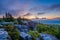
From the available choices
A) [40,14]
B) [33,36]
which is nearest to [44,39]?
[33,36]

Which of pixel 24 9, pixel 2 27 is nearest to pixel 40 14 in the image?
pixel 24 9

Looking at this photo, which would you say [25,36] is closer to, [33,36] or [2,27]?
[33,36]

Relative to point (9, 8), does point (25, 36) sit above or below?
below

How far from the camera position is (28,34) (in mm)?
2410

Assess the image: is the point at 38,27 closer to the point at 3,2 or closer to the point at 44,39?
the point at 44,39

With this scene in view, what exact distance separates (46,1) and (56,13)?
0.28m

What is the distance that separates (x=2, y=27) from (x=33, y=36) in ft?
1.65

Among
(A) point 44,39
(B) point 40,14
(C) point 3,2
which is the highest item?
(C) point 3,2

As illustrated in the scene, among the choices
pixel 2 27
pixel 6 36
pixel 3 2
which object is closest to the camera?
pixel 6 36

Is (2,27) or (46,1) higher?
(46,1)

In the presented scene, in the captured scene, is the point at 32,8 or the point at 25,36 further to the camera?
the point at 32,8

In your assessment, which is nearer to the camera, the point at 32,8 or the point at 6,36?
the point at 6,36

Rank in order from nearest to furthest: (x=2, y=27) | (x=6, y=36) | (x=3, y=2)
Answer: (x=6, y=36) → (x=2, y=27) → (x=3, y=2)

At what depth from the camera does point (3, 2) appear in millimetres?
2523
